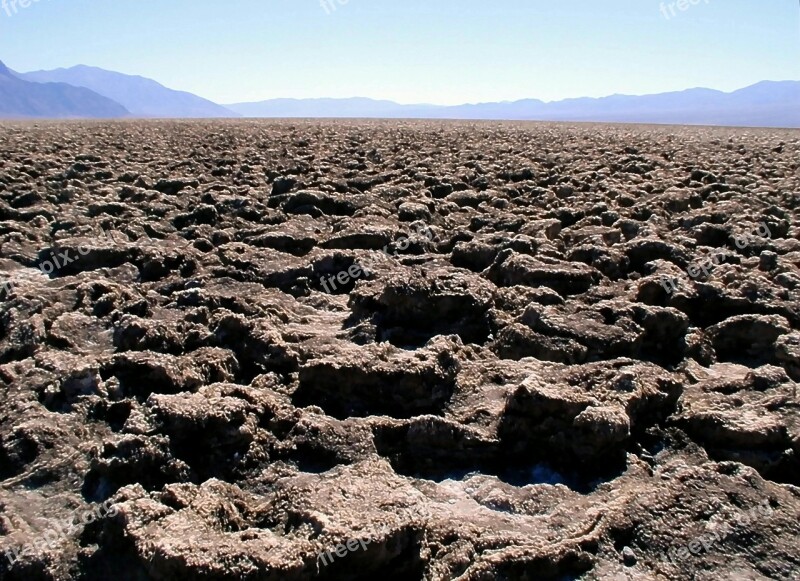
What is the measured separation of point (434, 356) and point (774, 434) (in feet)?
4.37

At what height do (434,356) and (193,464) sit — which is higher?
(434,356)

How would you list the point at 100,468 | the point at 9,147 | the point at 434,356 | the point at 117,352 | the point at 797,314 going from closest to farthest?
the point at 100,468, the point at 434,356, the point at 117,352, the point at 797,314, the point at 9,147

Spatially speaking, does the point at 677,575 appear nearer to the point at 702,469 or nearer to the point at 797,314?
the point at 702,469

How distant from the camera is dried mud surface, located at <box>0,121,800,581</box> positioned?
85.4 inches

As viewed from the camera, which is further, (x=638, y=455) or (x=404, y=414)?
(x=404, y=414)

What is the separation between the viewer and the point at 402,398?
9.86 feet

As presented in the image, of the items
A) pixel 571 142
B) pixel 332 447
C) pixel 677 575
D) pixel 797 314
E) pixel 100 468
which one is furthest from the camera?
pixel 571 142

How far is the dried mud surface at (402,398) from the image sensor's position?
7.12 ft

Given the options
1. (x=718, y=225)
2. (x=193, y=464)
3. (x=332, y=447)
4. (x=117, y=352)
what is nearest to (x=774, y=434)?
(x=332, y=447)

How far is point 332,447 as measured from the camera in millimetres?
2674

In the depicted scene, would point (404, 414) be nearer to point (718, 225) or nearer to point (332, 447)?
point (332, 447)

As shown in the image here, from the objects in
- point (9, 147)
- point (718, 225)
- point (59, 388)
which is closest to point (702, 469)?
point (59, 388)

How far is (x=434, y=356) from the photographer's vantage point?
314 cm

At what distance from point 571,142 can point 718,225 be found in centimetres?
860
